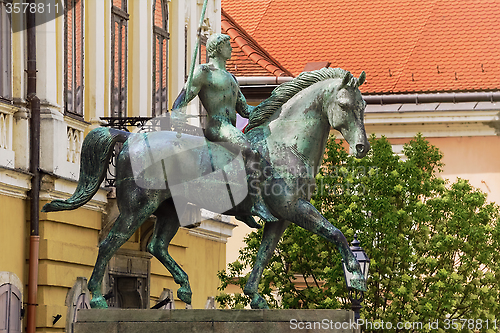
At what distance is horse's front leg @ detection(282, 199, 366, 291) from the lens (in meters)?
10.1

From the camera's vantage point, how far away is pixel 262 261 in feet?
34.0

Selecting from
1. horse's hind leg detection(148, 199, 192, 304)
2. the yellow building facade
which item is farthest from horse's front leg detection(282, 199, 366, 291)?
the yellow building facade

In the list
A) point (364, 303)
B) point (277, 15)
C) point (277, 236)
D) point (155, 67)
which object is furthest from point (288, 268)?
point (277, 15)

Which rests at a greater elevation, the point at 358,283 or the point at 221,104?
the point at 221,104

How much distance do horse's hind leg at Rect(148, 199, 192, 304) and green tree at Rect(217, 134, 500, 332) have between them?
7.87 meters

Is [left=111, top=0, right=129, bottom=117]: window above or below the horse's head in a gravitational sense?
above

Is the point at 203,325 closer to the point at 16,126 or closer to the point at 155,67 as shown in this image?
the point at 16,126

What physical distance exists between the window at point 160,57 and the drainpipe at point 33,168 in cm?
512

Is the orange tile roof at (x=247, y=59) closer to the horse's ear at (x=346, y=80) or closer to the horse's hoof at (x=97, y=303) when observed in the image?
the horse's ear at (x=346, y=80)

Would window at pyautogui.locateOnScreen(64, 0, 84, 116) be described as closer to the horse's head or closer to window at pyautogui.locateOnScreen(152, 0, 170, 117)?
window at pyautogui.locateOnScreen(152, 0, 170, 117)

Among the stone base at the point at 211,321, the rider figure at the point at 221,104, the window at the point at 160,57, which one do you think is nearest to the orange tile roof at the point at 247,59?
the window at the point at 160,57

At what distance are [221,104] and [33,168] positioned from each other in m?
5.17

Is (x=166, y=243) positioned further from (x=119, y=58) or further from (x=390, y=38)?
(x=390, y=38)

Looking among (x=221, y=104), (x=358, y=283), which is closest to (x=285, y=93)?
(x=221, y=104)
